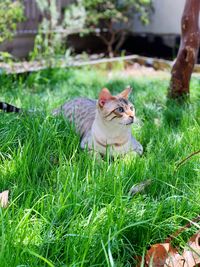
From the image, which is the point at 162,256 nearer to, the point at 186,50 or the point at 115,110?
the point at 115,110

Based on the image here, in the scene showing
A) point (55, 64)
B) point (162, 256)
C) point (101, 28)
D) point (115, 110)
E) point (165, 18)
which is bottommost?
point (162, 256)

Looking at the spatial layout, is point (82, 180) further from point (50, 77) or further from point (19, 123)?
point (50, 77)

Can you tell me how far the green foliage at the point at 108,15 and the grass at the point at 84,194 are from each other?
4.31 m

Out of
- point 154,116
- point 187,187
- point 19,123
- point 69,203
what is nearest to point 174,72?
point 154,116

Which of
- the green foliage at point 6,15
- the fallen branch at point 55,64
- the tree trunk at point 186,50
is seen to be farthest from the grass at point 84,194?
the green foliage at point 6,15

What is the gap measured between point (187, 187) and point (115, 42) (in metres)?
7.27

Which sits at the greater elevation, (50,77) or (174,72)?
(174,72)

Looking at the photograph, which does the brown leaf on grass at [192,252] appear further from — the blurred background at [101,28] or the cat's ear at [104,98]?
the blurred background at [101,28]

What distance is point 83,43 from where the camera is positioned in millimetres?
8891

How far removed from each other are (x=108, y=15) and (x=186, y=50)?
395cm

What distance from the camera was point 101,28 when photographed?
28.7ft

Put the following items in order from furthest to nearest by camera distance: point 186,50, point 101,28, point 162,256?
point 101,28, point 186,50, point 162,256

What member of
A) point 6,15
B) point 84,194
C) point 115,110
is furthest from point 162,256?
point 6,15

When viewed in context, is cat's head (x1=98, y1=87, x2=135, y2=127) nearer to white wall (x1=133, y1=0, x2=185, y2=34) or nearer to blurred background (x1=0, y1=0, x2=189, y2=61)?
blurred background (x1=0, y1=0, x2=189, y2=61)
